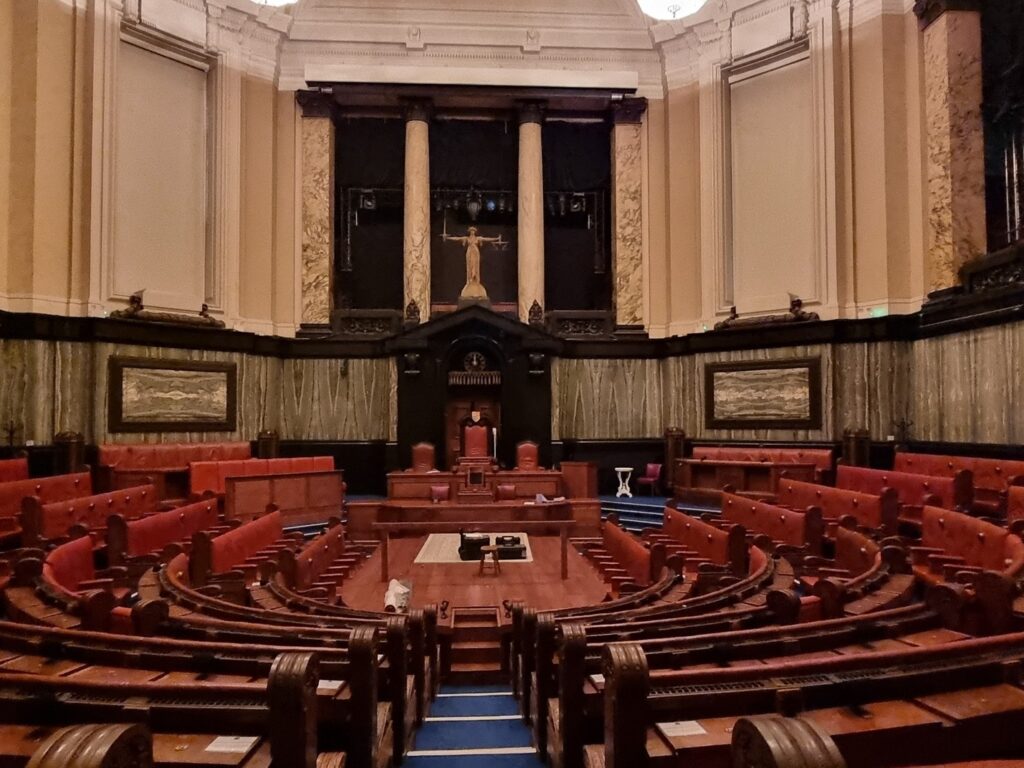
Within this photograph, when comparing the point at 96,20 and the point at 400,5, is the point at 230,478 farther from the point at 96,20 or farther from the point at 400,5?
the point at 400,5

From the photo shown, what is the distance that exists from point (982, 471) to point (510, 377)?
338 inches

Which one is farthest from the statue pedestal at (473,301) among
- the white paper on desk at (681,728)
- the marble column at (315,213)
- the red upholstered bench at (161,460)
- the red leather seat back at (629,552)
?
the white paper on desk at (681,728)

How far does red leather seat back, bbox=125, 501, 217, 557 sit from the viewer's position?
6.83 m

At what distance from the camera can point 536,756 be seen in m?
3.61

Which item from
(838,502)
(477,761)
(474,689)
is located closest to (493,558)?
(474,689)

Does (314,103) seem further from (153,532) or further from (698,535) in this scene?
(698,535)

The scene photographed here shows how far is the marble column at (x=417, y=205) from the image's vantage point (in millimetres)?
16000

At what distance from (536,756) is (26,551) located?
170 inches

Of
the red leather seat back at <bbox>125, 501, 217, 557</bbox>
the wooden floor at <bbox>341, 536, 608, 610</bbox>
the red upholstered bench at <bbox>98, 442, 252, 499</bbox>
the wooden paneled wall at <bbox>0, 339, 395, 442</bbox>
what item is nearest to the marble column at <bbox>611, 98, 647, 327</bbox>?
the wooden paneled wall at <bbox>0, 339, 395, 442</bbox>

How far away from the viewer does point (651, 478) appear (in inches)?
572

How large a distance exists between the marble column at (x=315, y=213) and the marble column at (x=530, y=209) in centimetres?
427

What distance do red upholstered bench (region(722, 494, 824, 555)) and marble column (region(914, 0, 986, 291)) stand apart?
6.19 meters

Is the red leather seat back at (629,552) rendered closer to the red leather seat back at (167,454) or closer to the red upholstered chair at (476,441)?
the red upholstered chair at (476,441)

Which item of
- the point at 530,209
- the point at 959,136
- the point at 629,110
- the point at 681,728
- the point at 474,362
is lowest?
the point at 681,728
